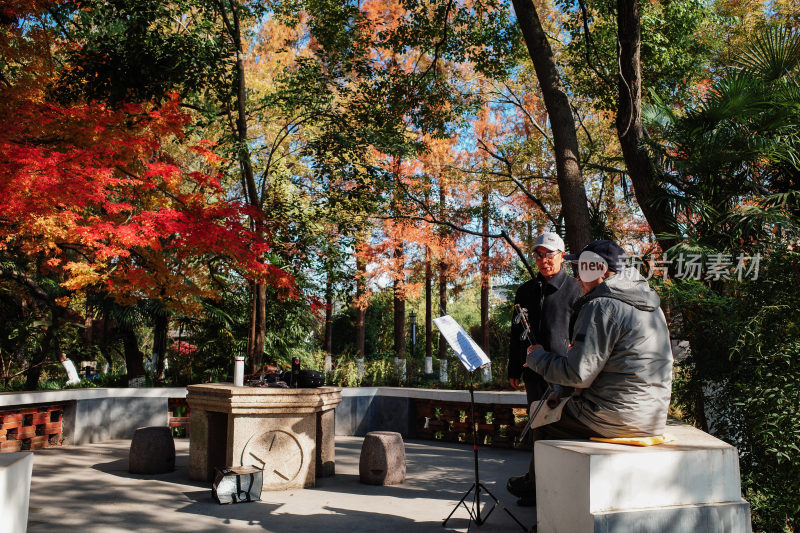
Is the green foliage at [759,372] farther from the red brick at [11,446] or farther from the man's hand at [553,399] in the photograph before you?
the red brick at [11,446]

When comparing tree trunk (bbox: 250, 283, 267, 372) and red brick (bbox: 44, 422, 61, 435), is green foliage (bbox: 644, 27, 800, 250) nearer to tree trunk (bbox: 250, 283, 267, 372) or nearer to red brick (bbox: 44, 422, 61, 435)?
tree trunk (bbox: 250, 283, 267, 372)

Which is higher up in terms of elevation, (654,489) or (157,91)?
(157,91)

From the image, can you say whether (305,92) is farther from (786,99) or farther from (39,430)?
(786,99)

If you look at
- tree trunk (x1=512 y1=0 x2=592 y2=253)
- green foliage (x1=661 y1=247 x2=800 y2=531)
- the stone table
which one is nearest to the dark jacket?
green foliage (x1=661 y1=247 x2=800 y2=531)

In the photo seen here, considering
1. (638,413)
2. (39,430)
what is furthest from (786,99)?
(39,430)

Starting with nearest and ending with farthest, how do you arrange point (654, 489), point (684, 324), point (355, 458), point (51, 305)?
1. point (654, 489)
2. point (684, 324)
3. point (355, 458)
4. point (51, 305)

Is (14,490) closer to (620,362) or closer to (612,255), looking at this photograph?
(620,362)

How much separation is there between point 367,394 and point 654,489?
26.3 ft

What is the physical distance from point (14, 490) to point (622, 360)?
10.2 feet

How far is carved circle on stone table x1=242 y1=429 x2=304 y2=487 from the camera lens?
6121 mm

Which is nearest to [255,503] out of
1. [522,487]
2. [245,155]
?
[522,487]

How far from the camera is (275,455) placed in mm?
6195

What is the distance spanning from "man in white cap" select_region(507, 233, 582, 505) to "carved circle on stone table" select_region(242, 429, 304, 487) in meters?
2.22

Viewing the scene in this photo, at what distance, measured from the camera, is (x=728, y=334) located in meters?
4.96
